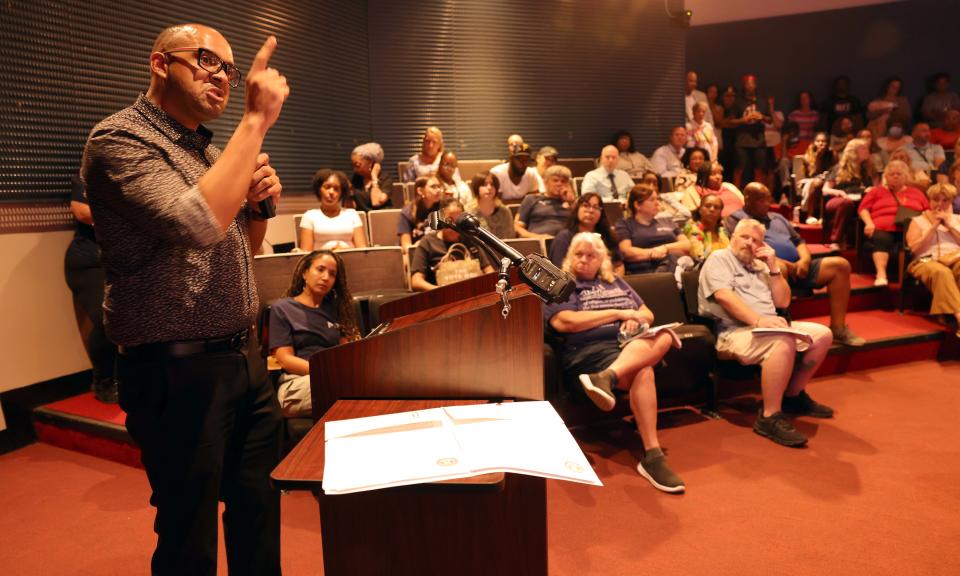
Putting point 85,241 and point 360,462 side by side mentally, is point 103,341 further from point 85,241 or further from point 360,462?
point 360,462

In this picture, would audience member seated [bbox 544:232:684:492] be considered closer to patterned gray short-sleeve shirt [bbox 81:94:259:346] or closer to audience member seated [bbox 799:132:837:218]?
patterned gray short-sleeve shirt [bbox 81:94:259:346]

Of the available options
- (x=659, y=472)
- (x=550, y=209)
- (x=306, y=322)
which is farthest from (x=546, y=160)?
(x=659, y=472)

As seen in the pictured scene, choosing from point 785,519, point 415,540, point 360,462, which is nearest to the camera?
point 360,462

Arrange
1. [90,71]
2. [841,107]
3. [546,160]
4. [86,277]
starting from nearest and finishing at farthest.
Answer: [86,277] < [90,71] < [546,160] < [841,107]

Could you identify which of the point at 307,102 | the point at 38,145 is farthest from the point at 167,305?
the point at 307,102

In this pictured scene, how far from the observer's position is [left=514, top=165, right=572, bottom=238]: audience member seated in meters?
5.12

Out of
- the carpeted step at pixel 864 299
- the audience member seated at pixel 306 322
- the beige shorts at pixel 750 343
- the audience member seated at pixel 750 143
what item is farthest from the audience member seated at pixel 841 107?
the audience member seated at pixel 306 322

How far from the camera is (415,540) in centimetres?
116

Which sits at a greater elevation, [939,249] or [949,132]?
[949,132]

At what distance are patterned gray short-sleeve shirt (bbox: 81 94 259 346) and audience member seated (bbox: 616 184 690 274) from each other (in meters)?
3.55

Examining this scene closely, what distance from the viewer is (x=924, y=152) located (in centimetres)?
789

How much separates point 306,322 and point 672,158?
595 cm

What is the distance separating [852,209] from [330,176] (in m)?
4.73

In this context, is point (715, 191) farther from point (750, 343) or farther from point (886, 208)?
point (750, 343)
